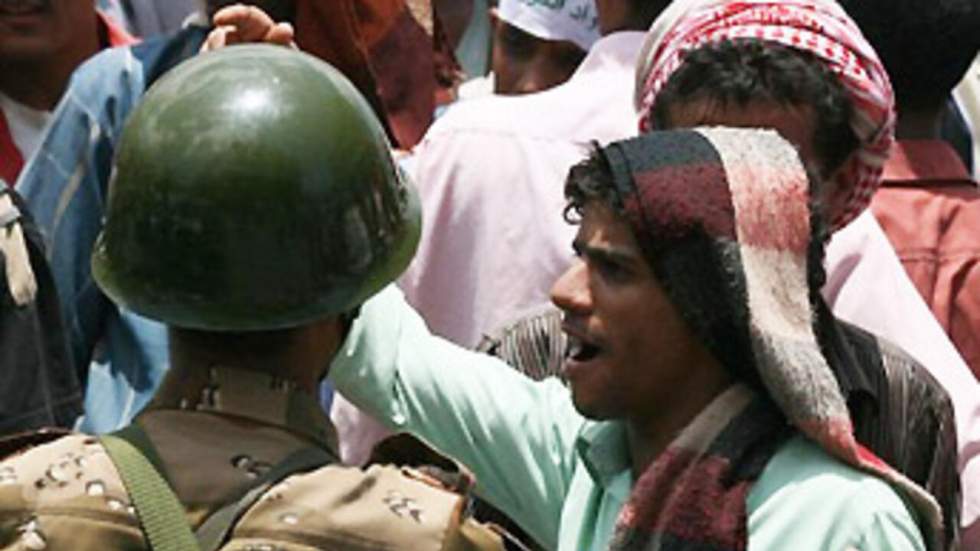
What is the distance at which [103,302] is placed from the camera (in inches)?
200

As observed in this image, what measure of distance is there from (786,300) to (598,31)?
2256 millimetres

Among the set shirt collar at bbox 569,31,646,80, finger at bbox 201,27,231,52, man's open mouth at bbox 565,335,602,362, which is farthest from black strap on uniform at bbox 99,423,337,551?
shirt collar at bbox 569,31,646,80

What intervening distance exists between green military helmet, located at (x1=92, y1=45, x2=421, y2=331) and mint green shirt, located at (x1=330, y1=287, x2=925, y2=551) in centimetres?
52

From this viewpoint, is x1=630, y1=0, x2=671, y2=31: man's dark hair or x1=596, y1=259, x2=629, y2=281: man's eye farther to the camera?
x1=630, y1=0, x2=671, y2=31: man's dark hair

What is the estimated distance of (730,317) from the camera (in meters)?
3.69

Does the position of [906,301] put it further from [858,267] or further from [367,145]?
[367,145]

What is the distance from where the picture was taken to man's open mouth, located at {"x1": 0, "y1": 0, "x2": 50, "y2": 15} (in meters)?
5.88

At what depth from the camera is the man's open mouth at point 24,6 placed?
5875 mm

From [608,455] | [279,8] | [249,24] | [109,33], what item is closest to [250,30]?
[249,24]

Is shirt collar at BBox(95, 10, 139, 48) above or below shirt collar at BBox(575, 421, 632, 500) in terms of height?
below

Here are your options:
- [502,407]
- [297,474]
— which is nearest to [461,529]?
[297,474]

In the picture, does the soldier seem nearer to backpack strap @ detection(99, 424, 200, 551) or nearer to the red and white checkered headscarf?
backpack strap @ detection(99, 424, 200, 551)

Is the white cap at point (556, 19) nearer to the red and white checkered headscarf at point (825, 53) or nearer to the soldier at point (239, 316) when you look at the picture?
the red and white checkered headscarf at point (825, 53)

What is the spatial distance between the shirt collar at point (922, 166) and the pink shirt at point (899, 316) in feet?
1.59
